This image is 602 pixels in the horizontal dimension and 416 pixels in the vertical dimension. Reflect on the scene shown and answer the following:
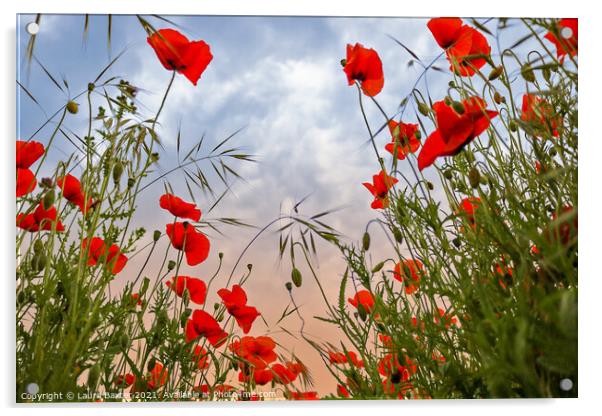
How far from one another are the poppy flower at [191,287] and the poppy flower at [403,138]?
1.52ft

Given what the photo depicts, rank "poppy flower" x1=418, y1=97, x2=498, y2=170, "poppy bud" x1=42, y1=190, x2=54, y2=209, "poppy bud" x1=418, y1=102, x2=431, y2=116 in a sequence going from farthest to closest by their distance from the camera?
"poppy bud" x1=418, y1=102, x2=431, y2=116
"poppy bud" x1=42, y1=190, x2=54, y2=209
"poppy flower" x1=418, y1=97, x2=498, y2=170

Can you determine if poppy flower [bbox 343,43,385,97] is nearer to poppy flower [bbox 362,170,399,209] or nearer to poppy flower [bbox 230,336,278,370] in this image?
poppy flower [bbox 362,170,399,209]

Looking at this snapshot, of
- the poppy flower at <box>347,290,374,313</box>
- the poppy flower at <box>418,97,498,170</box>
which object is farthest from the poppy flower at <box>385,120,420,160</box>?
the poppy flower at <box>347,290,374,313</box>

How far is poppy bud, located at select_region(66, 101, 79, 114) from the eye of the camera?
4.40ft

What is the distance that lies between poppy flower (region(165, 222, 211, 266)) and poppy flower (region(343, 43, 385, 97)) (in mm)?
439

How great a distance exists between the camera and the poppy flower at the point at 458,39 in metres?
1.36

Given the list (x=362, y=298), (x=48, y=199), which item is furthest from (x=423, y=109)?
(x=48, y=199)

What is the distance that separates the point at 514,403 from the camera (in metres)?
1.22

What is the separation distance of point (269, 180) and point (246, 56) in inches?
10.3

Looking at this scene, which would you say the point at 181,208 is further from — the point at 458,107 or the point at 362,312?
the point at 458,107

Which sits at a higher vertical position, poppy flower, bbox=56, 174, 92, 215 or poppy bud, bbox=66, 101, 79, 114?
poppy bud, bbox=66, 101, 79, 114

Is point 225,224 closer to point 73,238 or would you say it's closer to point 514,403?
point 73,238

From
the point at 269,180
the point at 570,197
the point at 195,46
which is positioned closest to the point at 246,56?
the point at 195,46

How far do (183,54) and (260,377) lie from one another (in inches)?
26.1
